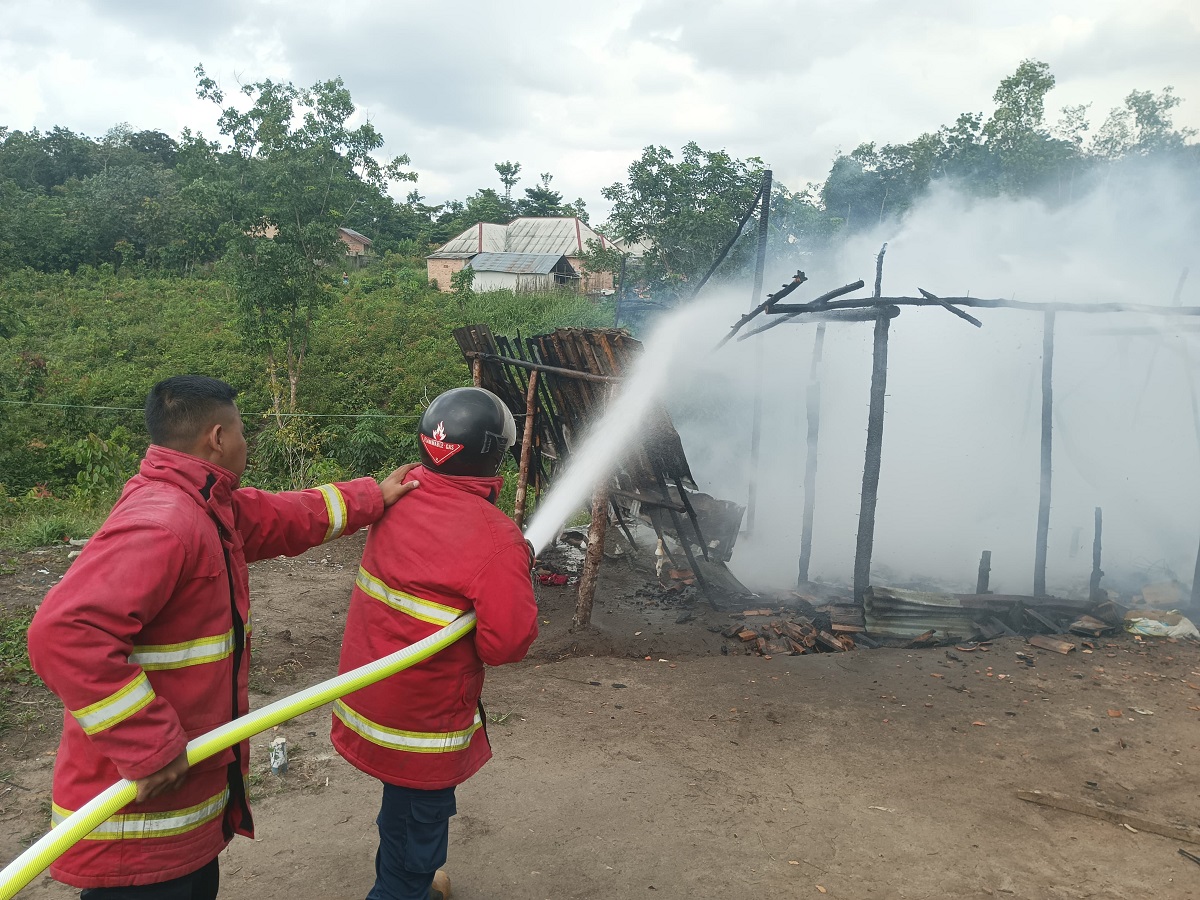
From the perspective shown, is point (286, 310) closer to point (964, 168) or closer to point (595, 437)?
point (595, 437)

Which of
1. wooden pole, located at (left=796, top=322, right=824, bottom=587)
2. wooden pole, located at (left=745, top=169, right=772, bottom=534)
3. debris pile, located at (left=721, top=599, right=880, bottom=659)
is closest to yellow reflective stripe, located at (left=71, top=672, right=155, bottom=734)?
debris pile, located at (left=721, top=599, right=880, bottom=659)

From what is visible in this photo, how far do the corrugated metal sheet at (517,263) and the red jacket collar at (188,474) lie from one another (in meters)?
36.7

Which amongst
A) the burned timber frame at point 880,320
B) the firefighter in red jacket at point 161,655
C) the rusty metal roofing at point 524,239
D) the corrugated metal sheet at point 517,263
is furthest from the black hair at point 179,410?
the rusty metal roofing at point 524,239

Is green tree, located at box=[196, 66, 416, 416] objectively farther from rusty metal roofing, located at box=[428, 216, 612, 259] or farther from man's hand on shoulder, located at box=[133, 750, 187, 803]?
rusty metal roofing, located at box=[428, 216, 612, 259]

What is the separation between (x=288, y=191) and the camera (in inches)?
554

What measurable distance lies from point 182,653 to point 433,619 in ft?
2.48

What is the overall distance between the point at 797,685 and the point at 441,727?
13.9 ft

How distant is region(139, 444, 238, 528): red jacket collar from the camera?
2.28 m

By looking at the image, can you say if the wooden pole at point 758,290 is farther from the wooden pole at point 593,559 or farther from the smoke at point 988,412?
the wooden pole at point 593,559

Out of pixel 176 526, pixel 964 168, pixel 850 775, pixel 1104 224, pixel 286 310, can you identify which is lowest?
pixel 850 775

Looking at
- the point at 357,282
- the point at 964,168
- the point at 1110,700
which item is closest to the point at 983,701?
the point at 1110,700

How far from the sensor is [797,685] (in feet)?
20.7

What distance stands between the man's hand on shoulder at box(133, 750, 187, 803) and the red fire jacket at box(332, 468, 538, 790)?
2.38ft

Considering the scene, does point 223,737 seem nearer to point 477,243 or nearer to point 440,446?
point 440,446
